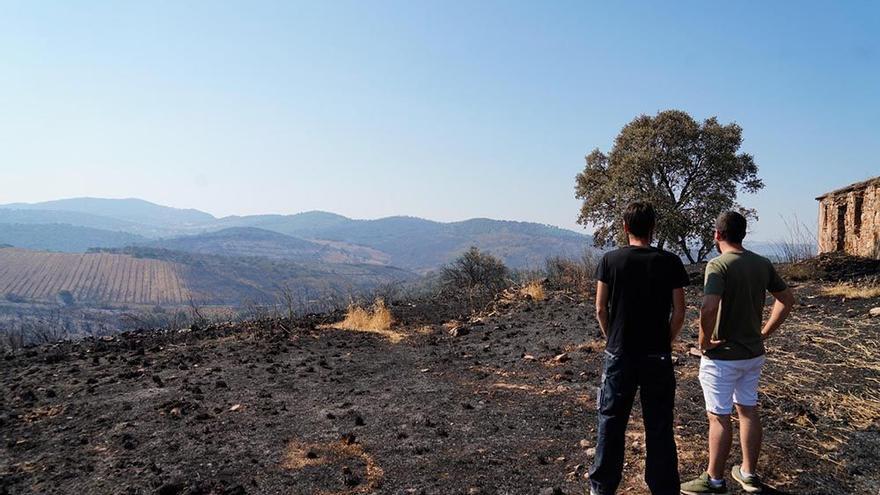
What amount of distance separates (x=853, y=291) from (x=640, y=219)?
10060mm

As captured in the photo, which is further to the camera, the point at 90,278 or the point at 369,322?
the point at 90,278

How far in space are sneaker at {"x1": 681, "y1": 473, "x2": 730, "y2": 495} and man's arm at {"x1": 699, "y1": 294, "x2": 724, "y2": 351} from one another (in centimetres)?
93

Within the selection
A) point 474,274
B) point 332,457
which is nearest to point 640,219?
point 332,457

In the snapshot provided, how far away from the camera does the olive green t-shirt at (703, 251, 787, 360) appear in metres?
3.52

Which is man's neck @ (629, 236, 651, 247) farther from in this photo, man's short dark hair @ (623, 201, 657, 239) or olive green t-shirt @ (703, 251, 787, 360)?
olive green t-shirt @ (703, 251, 787, 360)

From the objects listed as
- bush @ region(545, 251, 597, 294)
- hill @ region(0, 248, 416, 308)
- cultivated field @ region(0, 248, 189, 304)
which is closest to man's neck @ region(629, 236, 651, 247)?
bush @ region(545, 251, 597, 294)

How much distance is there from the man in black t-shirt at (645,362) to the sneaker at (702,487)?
1.20 ft

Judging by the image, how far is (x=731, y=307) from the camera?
3.55m

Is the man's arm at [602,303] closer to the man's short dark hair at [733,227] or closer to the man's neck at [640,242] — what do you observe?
the man's neck at [640,242]

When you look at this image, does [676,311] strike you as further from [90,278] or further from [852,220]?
[90,278]

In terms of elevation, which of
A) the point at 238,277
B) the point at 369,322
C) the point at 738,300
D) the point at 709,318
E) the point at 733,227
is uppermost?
the point at 733,227

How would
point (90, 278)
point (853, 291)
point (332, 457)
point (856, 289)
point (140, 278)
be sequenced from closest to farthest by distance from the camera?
1. point (332, 457)
2. point (853, 291)
3. point (856, 289)
4. point (90, 278)
5. point (140, 278)

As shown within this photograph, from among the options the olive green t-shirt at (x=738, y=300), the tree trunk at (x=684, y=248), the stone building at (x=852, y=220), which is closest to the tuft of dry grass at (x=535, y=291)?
the tree trunk at (x=684, y=248)

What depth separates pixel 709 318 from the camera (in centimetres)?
350
